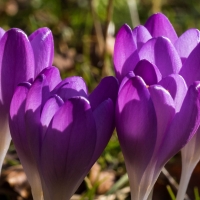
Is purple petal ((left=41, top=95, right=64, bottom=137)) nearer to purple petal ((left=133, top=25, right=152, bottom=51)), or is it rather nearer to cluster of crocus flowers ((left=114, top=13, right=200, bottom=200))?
cluster of crocus flowers ((left=114, top=13, right=200, bottom=200))

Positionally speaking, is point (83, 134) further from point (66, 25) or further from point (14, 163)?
Answer: point (66, 25)

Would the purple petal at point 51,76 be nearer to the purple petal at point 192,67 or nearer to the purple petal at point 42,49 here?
the purple petal at point 42,49

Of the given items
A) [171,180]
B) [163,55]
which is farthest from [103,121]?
[171,180]

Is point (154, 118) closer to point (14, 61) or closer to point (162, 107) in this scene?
point (162, 107)

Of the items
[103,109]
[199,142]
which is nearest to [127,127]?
[103,109]

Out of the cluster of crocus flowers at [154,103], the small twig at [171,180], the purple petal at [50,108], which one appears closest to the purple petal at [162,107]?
the cluster of crocus flowers at [154,103]

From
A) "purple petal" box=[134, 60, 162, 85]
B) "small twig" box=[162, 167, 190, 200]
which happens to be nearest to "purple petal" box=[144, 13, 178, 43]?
"purple petal" box=[134, 60, 162, 85]
